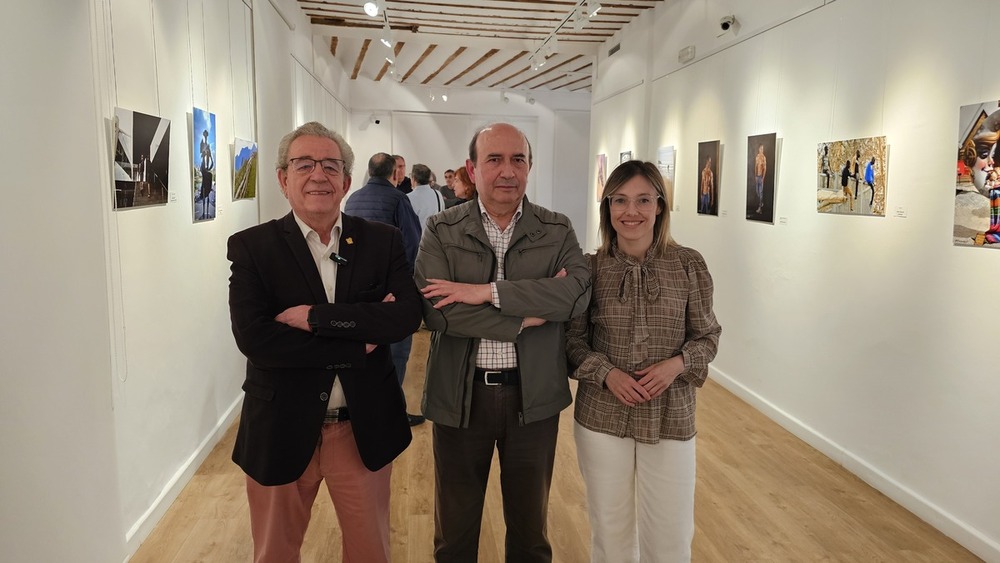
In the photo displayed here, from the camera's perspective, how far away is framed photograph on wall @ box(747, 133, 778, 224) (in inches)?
219

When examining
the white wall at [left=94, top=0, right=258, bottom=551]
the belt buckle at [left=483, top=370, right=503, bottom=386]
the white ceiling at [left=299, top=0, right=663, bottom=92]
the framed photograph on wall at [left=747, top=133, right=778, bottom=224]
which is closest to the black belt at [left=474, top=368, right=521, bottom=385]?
the belt buckle at [left=483, top=370, right=503, bottom=386]

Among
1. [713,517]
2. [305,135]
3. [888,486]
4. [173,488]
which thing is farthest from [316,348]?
[888,486]

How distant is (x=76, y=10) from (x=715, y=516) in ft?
12.7

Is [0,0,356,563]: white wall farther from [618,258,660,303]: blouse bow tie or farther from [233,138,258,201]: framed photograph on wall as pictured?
[618,258,660,303]: blouse bow tie

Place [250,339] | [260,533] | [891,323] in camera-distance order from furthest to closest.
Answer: [891,323] → [260,533] → [250,339]

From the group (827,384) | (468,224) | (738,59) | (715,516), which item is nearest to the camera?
(468,224)

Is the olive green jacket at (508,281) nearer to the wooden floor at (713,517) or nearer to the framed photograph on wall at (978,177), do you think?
the wooden floor at (713,517)

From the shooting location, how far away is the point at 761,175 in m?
5.72

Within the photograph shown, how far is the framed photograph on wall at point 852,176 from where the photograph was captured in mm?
4277

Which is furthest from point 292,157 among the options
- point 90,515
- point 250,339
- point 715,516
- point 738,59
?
point 738,59

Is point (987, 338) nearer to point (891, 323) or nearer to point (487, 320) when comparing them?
point (891, 323)

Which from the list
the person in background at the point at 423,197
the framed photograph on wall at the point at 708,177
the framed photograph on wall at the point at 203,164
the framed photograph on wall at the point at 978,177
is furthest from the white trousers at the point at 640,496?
the person in background at the point at 423,197

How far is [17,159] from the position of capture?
71.1 inches

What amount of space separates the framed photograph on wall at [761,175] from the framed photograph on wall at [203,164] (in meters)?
4.48
